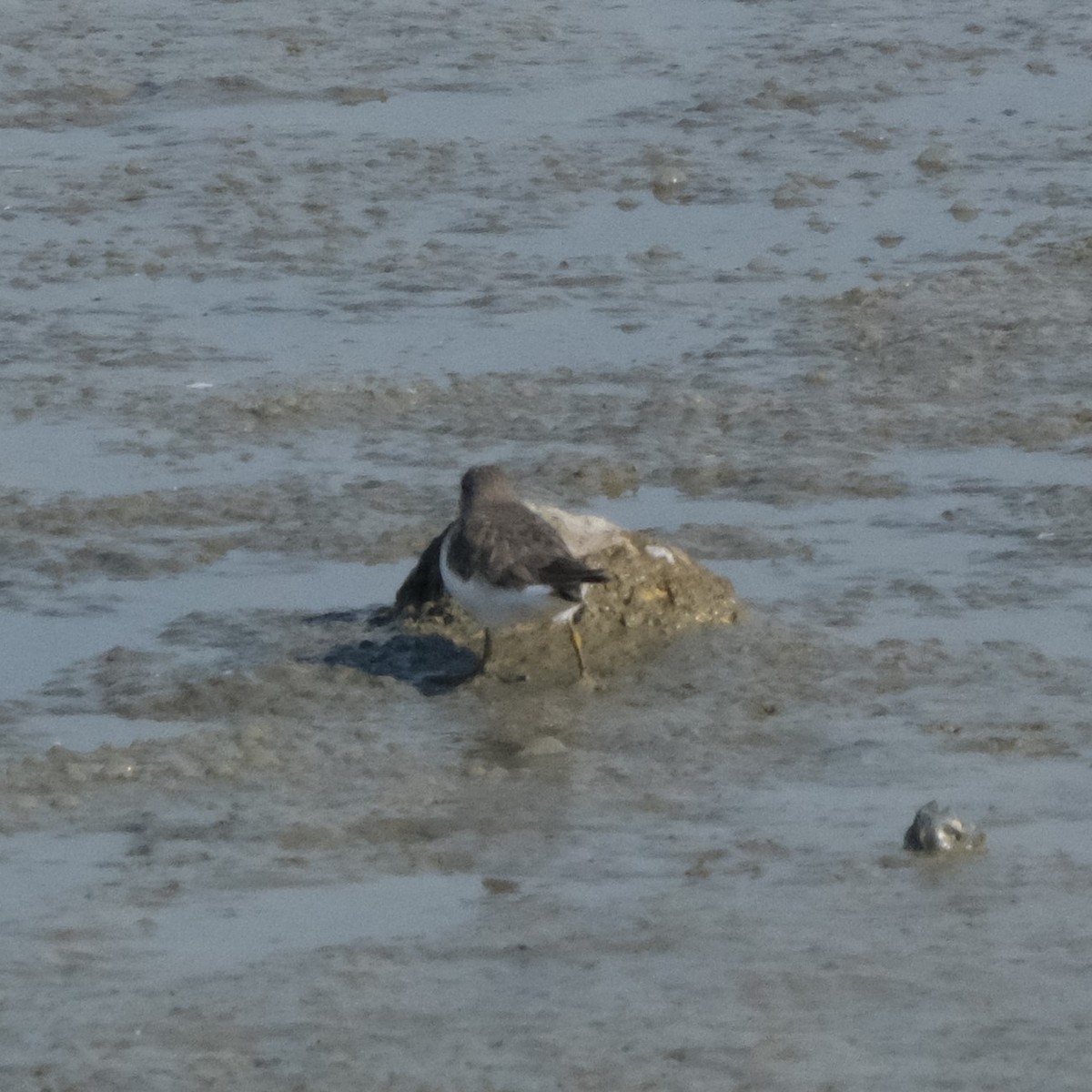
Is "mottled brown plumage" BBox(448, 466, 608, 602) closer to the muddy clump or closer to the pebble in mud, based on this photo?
the muddy clump

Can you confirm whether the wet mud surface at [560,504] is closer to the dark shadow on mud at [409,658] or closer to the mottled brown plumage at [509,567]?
the dark shadow on mud at [409,658]

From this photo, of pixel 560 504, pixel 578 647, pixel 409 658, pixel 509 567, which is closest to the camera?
pixel 509 567

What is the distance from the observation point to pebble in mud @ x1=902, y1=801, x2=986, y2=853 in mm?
5598

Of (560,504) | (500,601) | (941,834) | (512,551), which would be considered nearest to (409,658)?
(500,601)

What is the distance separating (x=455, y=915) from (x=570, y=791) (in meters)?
0.85

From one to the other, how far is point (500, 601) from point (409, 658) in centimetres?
55

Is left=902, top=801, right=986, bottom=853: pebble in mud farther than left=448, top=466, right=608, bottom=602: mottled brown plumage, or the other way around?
left=448, top=466, right=608, bottom=602: mottled brown plumage

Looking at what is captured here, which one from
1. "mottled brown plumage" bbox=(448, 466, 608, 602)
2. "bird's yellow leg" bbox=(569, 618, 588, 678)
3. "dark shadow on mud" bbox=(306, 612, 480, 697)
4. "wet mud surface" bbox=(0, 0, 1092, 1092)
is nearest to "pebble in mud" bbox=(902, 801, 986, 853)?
"wet mud surface" bbox=(0, 0, 1092, 1092)

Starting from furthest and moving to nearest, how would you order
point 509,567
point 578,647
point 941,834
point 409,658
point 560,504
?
1. point 560,504
2. point 409,658
3. point 578,647
4. point 509,567
5. point 941,834

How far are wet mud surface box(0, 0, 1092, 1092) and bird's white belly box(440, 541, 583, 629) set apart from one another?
0.84ft

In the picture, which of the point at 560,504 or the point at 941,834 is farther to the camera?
the point at 560,504

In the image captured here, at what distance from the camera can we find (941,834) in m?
5.59

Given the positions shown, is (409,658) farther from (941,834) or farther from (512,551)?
(941,834)

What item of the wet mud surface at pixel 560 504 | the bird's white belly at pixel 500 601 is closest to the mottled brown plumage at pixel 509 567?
the bird's white belly at pixel 500 601
